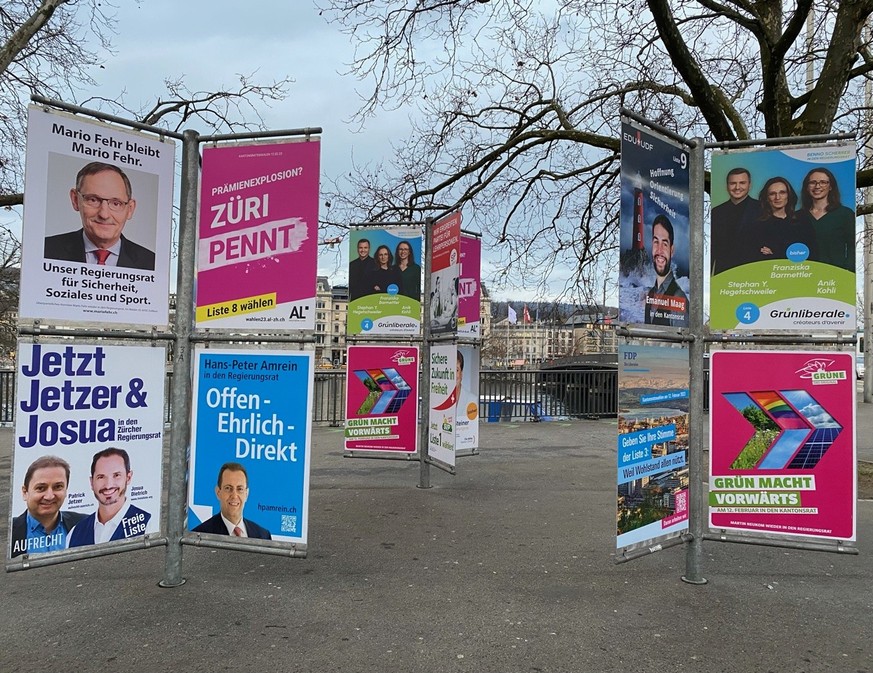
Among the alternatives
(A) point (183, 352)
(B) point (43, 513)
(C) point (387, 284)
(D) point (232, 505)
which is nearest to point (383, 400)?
(C) point (387, 284)

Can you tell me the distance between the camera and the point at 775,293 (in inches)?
172

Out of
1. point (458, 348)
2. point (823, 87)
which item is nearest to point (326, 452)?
point (458, 348)

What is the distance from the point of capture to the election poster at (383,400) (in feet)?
27.7

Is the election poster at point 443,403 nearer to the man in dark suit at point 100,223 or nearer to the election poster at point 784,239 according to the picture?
the election poster at point 784,239

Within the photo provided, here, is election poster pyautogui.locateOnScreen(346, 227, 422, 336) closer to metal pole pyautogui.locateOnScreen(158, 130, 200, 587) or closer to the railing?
metal pole pyautogui.locateOnScreen(158, 130, 200, 587)

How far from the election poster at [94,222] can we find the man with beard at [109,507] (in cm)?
88

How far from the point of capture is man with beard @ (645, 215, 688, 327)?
425 centimetres

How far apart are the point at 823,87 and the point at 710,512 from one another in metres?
6.45

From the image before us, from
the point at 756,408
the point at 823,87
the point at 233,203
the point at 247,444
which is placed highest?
the point at 823,87

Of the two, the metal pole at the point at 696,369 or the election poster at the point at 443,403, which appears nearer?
the metal pole at the point at 696,369

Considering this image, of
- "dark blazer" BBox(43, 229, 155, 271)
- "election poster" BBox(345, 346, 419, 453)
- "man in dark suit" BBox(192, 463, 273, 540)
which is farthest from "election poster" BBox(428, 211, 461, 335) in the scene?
"dark blazer" BBox(43, 229, 155, 271)

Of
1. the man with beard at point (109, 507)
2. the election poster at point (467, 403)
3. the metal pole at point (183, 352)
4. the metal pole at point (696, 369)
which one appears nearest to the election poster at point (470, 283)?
the election poster at point (467, 403)

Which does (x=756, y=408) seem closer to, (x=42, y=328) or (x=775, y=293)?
(x=775, y=293)

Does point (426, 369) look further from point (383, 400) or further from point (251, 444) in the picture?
point (251, 444)
